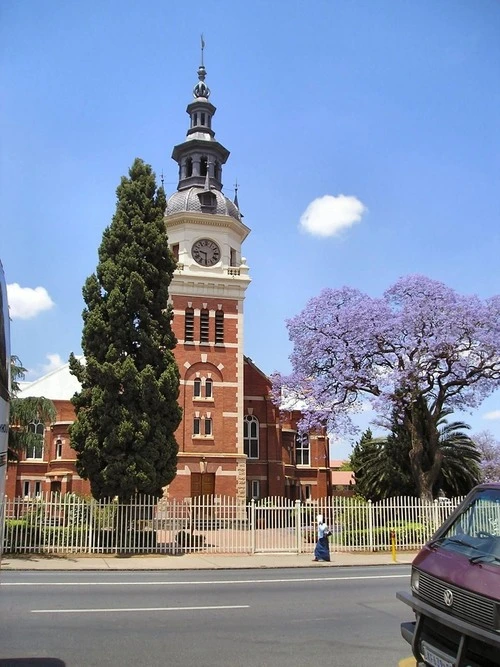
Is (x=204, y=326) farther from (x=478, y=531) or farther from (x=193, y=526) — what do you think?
(x=478, y=531)

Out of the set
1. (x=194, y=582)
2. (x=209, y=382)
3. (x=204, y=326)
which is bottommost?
(x=194, y=582)

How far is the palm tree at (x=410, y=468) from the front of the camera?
Result: 33375mm

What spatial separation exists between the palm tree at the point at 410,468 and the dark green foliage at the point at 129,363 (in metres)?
13.9

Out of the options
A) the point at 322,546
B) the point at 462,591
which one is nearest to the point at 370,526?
the point at 322,546

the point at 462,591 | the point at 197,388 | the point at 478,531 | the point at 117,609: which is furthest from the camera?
the point at 197,388

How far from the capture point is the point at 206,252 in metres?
43.8

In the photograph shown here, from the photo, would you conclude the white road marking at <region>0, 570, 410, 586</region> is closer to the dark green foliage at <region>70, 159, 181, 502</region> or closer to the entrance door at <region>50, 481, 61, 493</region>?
the dark green foliage at <region>70, 159, 181, 502</region>

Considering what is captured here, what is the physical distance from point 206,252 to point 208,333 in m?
5.62

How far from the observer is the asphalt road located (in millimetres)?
7344

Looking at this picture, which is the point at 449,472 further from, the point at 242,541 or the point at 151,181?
the point at 151,181

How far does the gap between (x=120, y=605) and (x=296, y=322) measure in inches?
868

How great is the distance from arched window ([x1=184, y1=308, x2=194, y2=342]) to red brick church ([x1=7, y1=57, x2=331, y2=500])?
6 centimetres

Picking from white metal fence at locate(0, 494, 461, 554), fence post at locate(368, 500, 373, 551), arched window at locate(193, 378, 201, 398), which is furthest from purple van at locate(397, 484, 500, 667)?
arched window at locate(193, 378, 201, 398)

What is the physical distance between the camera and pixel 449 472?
33.2 meters
